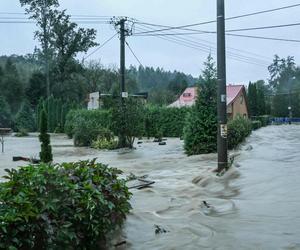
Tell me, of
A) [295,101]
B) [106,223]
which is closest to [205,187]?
[106,223]

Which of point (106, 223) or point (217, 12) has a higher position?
point (217, 12)

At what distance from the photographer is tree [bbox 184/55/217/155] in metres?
19.2

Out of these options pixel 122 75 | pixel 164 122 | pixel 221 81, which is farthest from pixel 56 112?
pixel 221 81

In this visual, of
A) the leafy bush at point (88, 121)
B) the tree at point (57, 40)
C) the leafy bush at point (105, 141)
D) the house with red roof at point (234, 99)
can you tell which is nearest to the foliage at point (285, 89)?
the house with red roof at point (234, 99)

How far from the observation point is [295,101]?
8938cm

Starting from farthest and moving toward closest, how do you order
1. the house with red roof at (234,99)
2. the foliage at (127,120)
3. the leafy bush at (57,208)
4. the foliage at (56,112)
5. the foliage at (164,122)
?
the house with red roof at (234,99)
the foliage at (56,112)
the foliage at (164,122)
the foliage at (127,120)
the leafy bush at (57,208)

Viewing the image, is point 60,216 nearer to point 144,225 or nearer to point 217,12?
point 144,225

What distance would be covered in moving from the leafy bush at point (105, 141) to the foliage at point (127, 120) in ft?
1.92

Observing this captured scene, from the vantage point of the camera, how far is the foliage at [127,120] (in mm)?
25859

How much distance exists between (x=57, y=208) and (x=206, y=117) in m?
15.0

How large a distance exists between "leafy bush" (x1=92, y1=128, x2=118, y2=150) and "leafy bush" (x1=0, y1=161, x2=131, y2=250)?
20555 millimetres

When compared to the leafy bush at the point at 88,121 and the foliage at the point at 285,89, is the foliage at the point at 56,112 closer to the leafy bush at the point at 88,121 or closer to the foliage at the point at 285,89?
the leafy bush at the point at 88,121

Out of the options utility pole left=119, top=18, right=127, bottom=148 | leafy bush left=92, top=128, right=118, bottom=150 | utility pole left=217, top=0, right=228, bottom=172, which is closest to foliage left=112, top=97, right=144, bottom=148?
utility pole left=119, top=18, right=127, bottom=148

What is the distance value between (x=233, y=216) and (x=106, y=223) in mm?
3247
